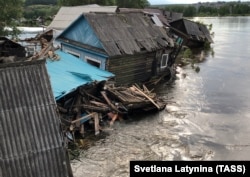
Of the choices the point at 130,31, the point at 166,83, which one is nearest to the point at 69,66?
the point at 130,31

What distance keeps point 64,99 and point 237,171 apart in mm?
7537

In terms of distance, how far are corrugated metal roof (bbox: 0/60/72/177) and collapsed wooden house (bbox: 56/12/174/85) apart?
10.4m

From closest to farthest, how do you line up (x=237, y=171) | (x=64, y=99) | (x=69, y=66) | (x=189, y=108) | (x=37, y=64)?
(x=37, y=64)
(x=237, y=171)
(x=64, y=99)
(x=69, y=66)
(x=189, y=108)

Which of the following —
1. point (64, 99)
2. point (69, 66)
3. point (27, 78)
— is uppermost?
point (27, 78)

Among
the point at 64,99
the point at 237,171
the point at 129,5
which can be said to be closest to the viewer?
the point at 237,171

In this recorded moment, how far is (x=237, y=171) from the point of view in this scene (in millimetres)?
8148

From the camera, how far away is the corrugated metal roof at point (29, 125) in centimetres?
629

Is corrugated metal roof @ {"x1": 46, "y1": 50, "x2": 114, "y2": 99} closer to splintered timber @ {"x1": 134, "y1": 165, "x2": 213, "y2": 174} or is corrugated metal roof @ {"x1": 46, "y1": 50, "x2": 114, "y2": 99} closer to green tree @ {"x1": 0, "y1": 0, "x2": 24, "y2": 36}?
splintered timber @ {"x1": 134, "y1": 165, "x2": 213, "y2": 174}

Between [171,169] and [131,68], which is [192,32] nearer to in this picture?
[131,68]

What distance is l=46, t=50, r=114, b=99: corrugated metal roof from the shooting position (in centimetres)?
1241

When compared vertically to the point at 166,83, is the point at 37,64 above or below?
above

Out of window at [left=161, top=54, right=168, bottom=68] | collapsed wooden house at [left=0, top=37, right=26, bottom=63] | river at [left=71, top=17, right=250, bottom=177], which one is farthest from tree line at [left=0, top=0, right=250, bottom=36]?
river at [left=71, top=17, right=250, bottom=177]

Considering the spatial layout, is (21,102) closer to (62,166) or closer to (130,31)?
(62,166)

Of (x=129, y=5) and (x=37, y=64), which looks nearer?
(x=37, y=64)
